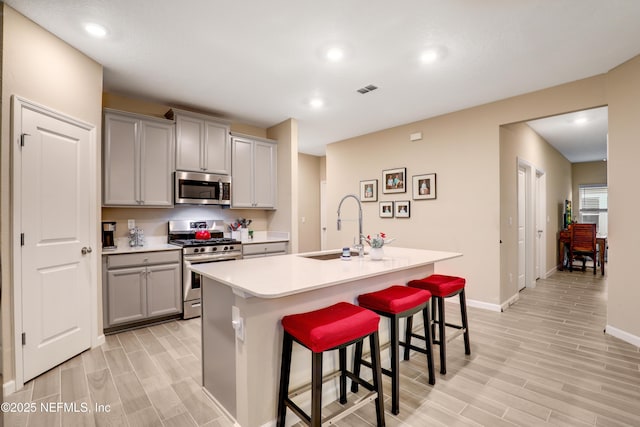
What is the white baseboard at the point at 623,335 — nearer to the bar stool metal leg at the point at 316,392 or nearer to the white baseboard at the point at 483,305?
the white baseboard at the point at 483,305

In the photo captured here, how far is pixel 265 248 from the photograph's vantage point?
4.80 meters

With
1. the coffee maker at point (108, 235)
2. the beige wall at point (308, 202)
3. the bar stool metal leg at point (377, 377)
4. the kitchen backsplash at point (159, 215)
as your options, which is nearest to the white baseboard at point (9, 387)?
the coffee maker at point (108, 235)

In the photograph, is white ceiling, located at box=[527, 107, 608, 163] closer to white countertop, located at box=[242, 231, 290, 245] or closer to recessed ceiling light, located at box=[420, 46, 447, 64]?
recessed ceiling light, located at box=[420, 46, 447, 64]

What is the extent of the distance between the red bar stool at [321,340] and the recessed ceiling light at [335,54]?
2.26m

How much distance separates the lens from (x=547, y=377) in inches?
105

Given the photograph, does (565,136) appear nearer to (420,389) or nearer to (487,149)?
(487,149)

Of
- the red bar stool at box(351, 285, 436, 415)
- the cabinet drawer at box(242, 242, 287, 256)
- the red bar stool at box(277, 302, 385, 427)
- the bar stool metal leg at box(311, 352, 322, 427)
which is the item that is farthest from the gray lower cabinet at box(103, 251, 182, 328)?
the bar stool metal leg at box(311, 352, 322, 427)

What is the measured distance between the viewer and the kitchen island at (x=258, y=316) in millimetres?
1987

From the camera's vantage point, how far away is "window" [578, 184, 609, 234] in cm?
840

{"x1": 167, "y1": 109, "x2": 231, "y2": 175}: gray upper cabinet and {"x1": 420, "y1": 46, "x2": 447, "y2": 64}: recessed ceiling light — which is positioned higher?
{"x1": 420, "y1": 46, "x2": 447, "y2": 64}: recessed ceiling light

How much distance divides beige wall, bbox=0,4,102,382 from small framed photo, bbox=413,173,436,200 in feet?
13.3

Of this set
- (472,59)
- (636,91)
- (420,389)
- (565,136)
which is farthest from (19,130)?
(565,136)

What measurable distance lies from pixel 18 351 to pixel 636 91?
5830 millimetres

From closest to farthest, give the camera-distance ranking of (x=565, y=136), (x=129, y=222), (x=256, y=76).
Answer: (x=256, y=76) < (x=129, y=222) < (x=565, y=136)
